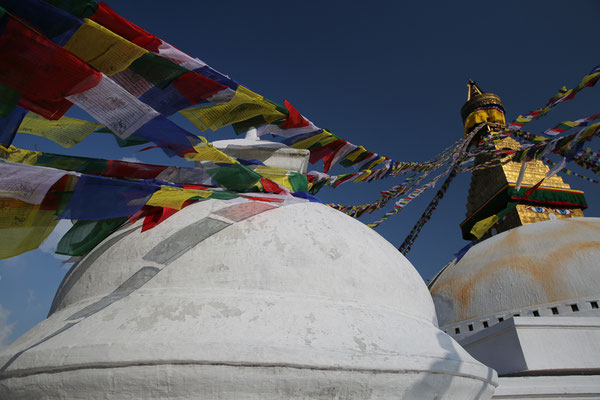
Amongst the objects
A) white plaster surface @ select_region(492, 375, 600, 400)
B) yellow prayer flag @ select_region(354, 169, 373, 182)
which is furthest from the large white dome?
yellow prayer flag @ select_region(354, 169, 373, 182)

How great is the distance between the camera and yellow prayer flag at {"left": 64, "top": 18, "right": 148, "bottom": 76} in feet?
6.42

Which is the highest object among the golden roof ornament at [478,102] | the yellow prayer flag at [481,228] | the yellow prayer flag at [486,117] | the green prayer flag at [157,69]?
the golden roof ornament at [478,102]

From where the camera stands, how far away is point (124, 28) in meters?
2.15

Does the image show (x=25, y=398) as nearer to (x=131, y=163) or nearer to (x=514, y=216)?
(x=131, y=163)

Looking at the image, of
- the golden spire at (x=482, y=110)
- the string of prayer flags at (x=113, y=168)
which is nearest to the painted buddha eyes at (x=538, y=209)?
the golden spire at (x=482, y=110)

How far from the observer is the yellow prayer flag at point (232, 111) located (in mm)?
2559

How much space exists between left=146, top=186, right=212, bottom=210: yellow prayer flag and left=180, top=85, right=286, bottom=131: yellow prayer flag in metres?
0.54

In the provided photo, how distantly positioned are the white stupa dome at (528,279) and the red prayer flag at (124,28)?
5.02m

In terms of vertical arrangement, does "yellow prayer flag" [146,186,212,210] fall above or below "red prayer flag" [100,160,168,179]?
below

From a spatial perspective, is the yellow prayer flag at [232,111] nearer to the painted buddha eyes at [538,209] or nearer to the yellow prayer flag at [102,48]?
the yellow prayer flag at [102,48]

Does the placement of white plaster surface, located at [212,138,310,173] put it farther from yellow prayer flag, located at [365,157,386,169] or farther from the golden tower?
the golden tower

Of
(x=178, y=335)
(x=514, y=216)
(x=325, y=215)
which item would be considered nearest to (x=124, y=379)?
Answer: (x=178, y=335)

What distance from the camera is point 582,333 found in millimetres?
4121

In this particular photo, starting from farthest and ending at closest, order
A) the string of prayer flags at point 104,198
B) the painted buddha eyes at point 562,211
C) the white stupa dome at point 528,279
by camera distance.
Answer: the painted buddha eyes at point 562,211 → the white stupa dome at point 528,279 → the string of prayer flags at point 104,198
